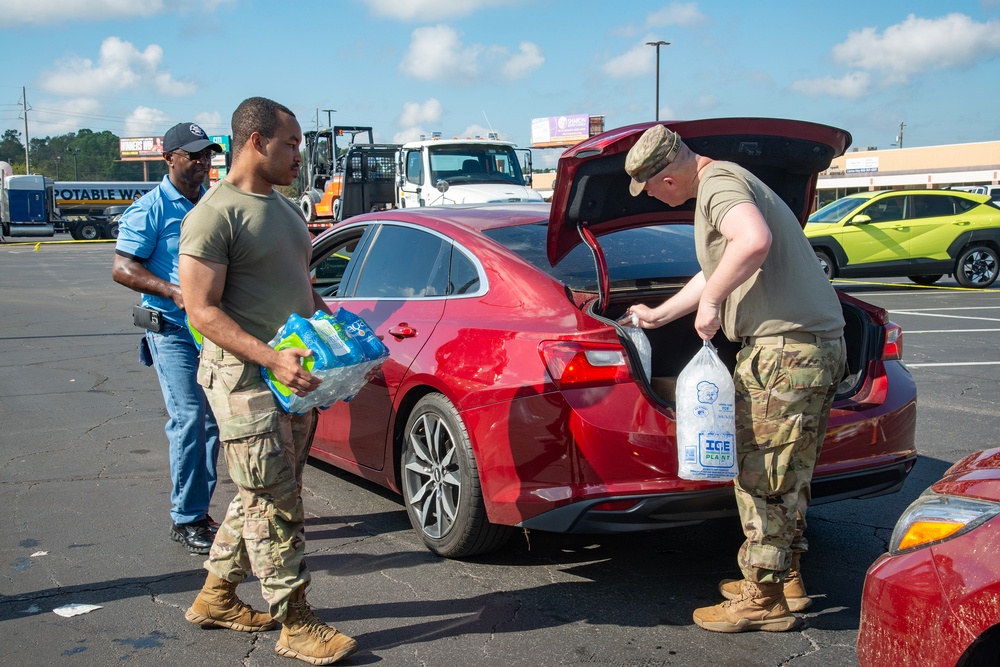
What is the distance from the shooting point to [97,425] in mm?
7082

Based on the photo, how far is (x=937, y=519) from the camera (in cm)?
252

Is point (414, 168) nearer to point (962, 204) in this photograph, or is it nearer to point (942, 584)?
→ point (962, 204)

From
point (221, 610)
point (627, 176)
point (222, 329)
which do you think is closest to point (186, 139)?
point (222, 329)

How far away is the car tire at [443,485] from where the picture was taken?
4066 mm

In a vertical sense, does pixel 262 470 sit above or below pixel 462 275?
below

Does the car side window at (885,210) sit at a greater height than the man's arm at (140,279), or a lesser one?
greater

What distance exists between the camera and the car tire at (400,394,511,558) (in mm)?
4066

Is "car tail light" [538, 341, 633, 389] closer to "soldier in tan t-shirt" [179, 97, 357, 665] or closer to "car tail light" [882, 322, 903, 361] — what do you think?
"soldier in tan t-shirt" [179, 97, 357, 665]

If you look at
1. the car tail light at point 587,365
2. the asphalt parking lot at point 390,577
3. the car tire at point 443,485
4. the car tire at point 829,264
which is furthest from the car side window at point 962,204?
the car tail light at point 587,365

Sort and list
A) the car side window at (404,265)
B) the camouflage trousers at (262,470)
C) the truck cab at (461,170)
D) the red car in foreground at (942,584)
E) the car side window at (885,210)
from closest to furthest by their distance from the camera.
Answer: the red car in foreground at (942,584) < the camouflage trousers at (262,470) < the car side window at (404,265) < the car side window at (885,210) < the truck cab at (461,170)

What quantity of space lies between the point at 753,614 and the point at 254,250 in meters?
2.27

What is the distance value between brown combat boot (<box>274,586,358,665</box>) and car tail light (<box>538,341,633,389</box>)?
1228 mm

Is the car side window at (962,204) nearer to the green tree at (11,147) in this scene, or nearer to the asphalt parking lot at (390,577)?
the asphalt parking lot at (390,577)

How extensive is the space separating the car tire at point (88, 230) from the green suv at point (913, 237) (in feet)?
133
